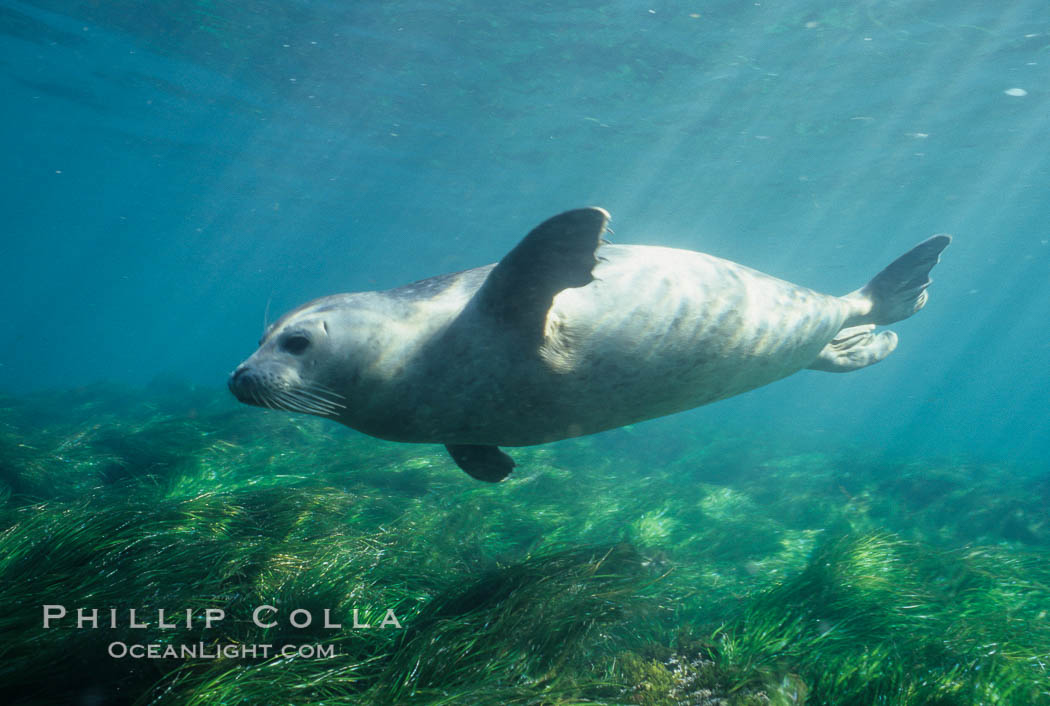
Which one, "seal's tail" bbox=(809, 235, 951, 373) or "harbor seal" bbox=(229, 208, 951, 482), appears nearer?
"harbor seal" bbox=(229, 208, 951, 482)

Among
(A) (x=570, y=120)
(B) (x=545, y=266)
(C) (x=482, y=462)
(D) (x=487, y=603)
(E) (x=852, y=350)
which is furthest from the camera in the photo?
(A) (x=570, y=120)

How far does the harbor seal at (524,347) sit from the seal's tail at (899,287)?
1.70 m

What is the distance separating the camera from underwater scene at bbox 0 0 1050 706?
2320 millimetres

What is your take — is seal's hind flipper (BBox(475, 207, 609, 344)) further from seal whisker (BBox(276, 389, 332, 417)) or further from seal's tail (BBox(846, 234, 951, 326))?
seal's tail (BBox(846, 234, 951, 326))

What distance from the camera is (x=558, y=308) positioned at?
8.37ft

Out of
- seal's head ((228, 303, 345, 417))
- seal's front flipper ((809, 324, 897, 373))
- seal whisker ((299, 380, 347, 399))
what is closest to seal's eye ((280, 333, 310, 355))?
seal's head ((228, 303, 345, 417))

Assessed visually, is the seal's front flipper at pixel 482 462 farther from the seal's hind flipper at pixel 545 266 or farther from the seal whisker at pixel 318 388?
the seal's hind flipper at pixel 545 266

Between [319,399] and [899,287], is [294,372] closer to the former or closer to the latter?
[319,399]

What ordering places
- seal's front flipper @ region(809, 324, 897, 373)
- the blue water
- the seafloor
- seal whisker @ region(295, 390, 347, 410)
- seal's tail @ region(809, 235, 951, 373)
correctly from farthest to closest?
the blue water
seal's front flipper @ region(809, 324, 897, 373)
seal's tail @ region(809, 235, 951, 373)
seal whisker @ region(295, 390, 347, 410)
the seafloor

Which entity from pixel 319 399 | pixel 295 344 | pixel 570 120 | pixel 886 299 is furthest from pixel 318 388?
pixel 570 120

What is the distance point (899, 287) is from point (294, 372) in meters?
4.30

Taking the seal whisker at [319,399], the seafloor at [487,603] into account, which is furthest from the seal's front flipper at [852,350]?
the seal whisker at [319,399]

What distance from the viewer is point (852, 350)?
4.55 metres

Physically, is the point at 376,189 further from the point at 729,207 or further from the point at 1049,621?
the point at 1049,621
